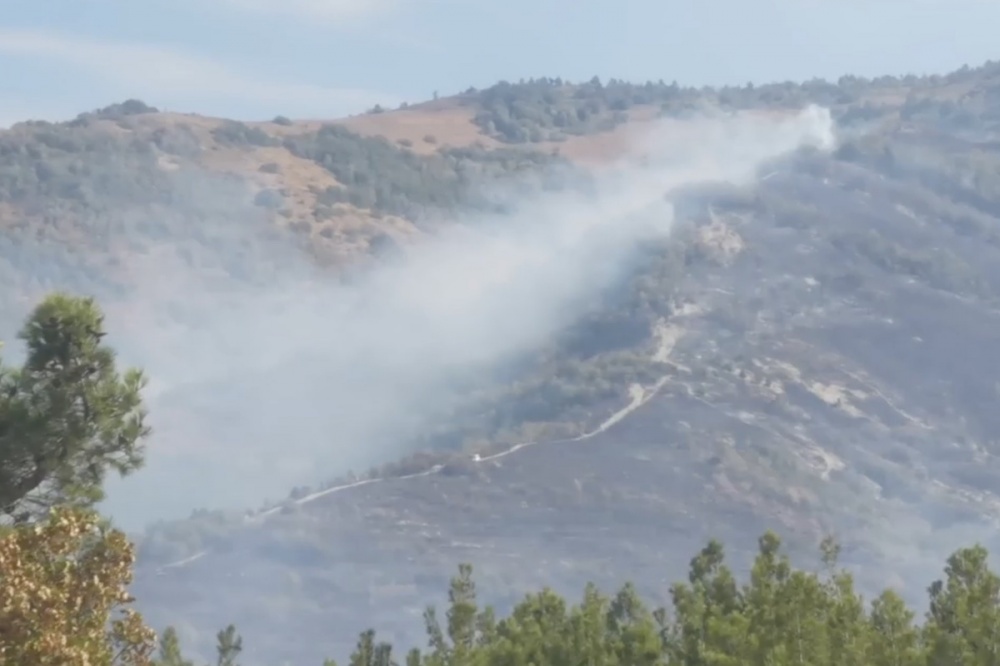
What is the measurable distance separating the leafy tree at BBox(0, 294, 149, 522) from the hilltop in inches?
1845

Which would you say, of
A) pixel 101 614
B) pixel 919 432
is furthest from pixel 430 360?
pixel 101 614

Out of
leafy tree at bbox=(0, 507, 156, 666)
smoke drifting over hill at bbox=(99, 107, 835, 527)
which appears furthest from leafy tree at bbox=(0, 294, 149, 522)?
smoke drifting over hill at bbox=(99, 107, 835, 527)

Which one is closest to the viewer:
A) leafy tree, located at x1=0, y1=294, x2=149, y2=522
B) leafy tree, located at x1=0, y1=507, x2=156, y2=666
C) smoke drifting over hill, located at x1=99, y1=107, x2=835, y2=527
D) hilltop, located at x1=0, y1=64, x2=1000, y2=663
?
leafy tree, located at x1=0, y1=507, x2=156, y2=666

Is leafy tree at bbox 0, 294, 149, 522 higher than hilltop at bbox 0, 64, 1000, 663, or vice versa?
hilltop at bbox 0, 64, 1000, 663

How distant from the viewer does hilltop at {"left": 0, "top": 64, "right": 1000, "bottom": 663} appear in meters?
72.5

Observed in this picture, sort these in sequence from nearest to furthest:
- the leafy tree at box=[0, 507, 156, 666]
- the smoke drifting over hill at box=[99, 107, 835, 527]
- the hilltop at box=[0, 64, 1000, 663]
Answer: the leafy tree at box=[0, 507, 156, 666] → the hilltop at box=[0, 64, 1000, 663] → the smoke drifting over hill at box=[99, 107, 835, 527]

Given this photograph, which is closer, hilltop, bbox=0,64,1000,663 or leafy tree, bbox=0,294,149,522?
leafy tree, bbox=0,294,149,522

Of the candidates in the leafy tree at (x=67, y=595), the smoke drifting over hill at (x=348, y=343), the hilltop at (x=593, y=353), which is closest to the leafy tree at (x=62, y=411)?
the leafy tree at (x=67, y=595)

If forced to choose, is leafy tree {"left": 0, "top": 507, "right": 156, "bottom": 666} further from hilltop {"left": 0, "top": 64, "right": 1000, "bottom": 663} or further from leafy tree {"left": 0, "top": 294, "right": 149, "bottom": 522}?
hilltop {"left": 0, "top": 64, "right": 1000, "bottom": 663}

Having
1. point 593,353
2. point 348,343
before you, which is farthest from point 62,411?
point 348,343

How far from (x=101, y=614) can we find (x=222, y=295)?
9927 cm

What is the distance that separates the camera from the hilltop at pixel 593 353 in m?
72.5

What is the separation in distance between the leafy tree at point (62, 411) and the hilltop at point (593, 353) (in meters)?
46.9

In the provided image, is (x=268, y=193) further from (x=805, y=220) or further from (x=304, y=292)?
(x=805, y=220)
